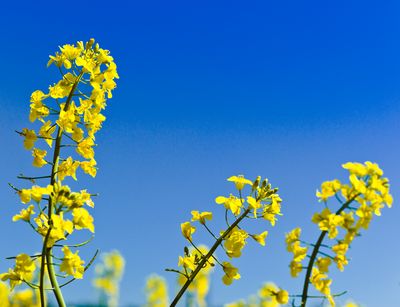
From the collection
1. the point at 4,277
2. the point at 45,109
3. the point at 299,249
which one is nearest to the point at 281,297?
the point at 299,249

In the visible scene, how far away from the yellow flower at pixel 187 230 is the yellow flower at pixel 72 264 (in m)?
0.65

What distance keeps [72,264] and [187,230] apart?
28.9 inches

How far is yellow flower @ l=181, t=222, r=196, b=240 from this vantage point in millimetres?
3461

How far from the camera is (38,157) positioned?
12.0 ft

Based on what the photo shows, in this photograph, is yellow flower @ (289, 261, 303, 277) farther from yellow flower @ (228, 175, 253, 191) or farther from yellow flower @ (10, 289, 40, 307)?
yellow flower @ (10, 289, 40, 307)

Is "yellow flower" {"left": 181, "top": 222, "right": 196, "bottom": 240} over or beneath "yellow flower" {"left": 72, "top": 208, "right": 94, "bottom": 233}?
over

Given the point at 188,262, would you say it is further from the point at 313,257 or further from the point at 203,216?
the point at 313,257

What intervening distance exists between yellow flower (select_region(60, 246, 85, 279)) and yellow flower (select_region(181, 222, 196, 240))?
65 centimetres

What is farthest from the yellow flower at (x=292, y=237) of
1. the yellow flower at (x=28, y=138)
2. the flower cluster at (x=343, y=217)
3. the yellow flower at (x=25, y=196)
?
the yellow flower at (x=28, y=138)

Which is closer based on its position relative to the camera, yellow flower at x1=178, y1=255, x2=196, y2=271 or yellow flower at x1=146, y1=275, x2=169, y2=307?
yellow flower at x1=178, y1=255, x2=196, y2=271

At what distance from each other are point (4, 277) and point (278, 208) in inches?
66.2

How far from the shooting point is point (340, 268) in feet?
10.1

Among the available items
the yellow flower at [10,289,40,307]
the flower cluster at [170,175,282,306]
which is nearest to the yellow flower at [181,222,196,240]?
the flower cluster at [170,175,282,306]

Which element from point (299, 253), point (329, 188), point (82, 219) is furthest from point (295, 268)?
point (82, 219)
